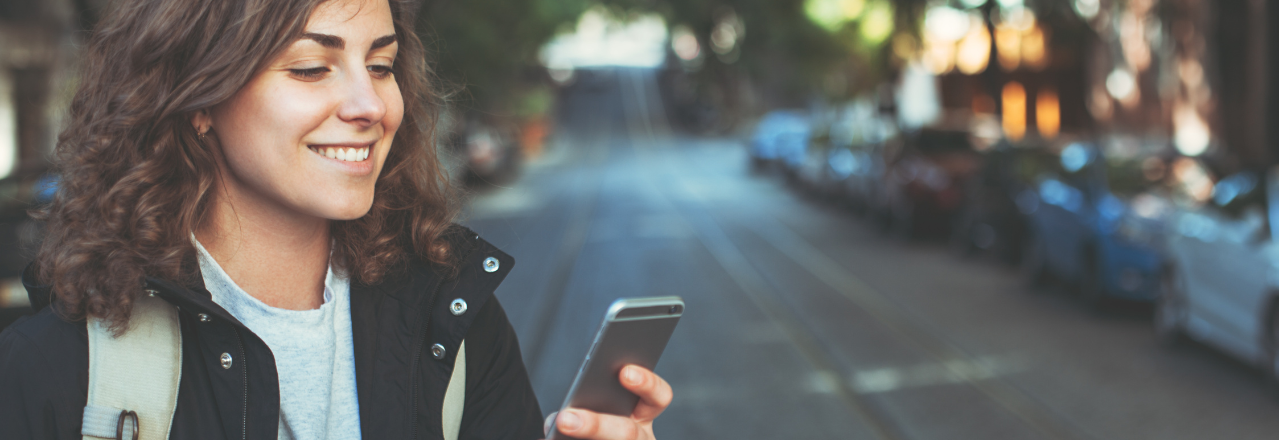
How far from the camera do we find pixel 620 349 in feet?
5.51

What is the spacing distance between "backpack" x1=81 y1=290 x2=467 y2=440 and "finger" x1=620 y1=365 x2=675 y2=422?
0.64 metres

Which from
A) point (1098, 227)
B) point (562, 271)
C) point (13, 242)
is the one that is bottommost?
point (562, 271)

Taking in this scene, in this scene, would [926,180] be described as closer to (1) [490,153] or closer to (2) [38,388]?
(1) [490,153]

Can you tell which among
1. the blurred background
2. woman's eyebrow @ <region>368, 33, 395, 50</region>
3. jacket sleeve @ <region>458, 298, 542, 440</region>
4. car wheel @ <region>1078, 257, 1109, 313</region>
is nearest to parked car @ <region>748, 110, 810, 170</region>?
the blurred background

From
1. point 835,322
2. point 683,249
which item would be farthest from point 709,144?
point 835,322

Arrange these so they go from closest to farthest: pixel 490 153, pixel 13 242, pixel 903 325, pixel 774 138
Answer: pixel 13 242 < pixel 903 325 < pixel 490 153 < pixel 774 138

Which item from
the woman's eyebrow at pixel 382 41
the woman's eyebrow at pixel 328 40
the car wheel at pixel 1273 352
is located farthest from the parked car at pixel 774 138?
the woman's eyebrow at pixel 328 40

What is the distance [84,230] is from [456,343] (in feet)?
1.90

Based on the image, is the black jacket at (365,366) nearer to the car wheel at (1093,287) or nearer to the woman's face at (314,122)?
the woman's face at (314,122)

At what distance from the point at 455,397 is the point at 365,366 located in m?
0.15

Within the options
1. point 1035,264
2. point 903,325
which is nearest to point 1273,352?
point 903,325

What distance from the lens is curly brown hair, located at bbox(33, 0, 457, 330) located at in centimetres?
169

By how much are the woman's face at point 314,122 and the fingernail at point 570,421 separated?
0.47 m

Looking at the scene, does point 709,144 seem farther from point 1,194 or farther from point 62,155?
point 62,155
